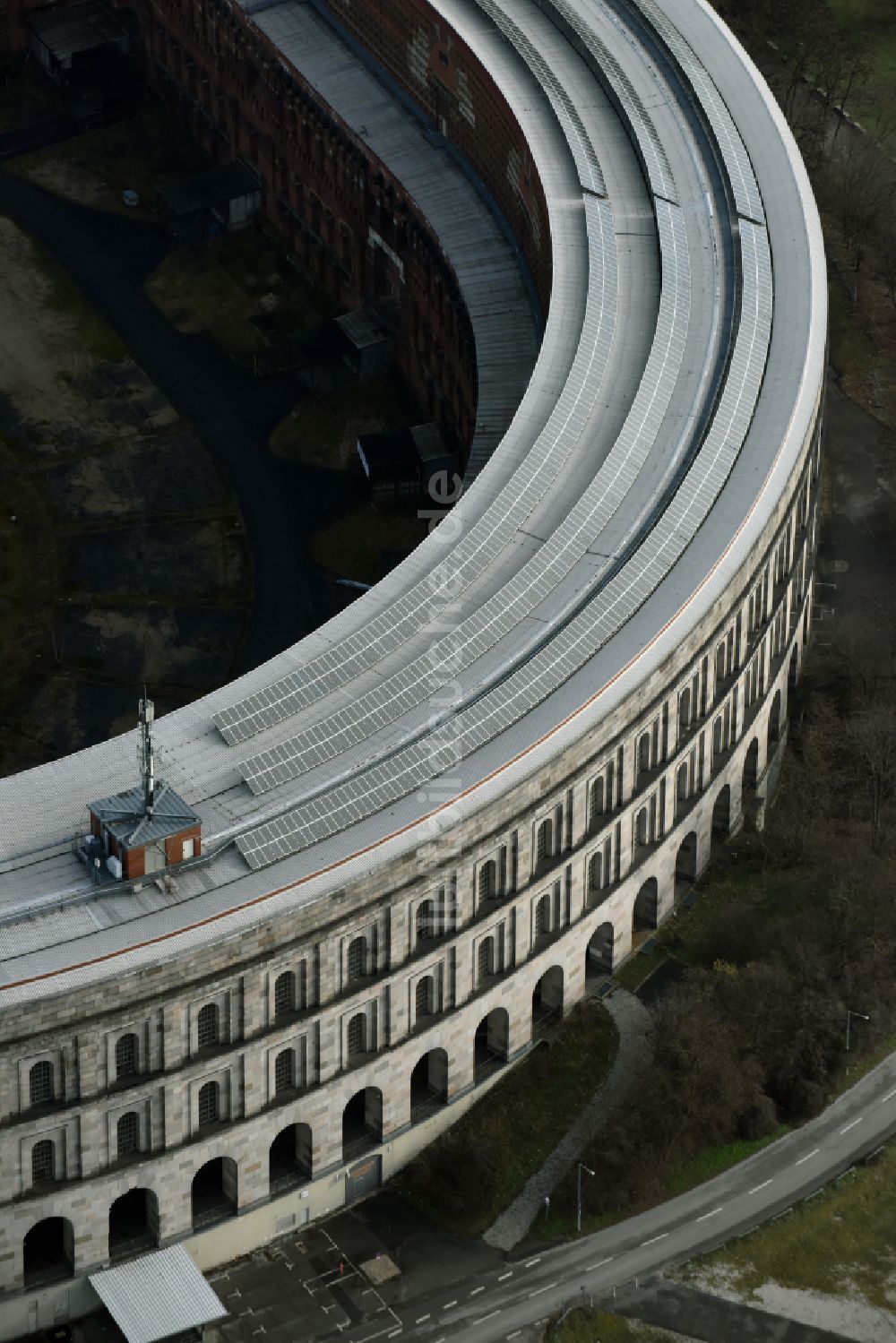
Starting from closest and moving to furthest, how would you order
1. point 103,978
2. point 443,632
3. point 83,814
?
point 103,978 < point 83,814 < point 443,632

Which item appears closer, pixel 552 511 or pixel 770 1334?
pixel 770 1334

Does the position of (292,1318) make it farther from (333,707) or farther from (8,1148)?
(333,707)

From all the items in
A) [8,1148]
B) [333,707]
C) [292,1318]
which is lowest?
[292,1318]

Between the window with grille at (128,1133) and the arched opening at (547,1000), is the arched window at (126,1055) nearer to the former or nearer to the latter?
the window with grille at (128,1133)

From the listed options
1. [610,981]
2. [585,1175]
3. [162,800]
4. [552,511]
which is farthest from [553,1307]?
[552,511]

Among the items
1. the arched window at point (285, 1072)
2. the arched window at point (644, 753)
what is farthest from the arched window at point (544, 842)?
the arched window at point (285, 1072)

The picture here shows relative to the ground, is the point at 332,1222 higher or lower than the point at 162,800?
lower

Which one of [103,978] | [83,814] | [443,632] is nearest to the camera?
[103,978]
